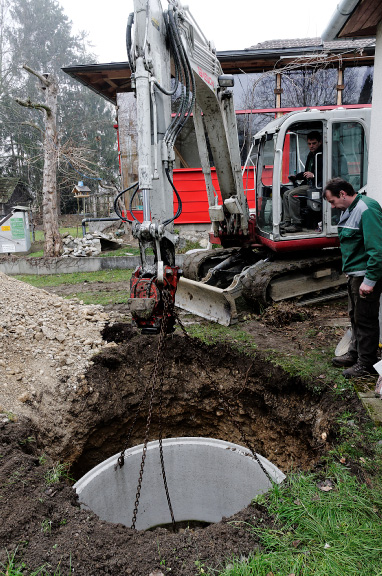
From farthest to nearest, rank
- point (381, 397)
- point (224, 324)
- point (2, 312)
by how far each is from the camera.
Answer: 1. point (224, 324)
2. point (2, 312)
3. point (381, 397)

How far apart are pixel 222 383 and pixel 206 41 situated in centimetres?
376

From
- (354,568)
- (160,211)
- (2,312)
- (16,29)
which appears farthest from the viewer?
(16,29)

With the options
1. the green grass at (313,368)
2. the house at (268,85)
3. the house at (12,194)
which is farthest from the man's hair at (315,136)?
the house at (12,194)

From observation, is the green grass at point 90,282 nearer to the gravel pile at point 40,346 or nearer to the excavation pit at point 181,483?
the gravel pile at point 40,346

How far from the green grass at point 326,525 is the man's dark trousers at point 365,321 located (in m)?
0.90

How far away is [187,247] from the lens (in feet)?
36.2

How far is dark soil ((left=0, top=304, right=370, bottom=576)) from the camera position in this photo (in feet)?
7.20

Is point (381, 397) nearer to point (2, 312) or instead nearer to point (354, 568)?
point (354, 568)

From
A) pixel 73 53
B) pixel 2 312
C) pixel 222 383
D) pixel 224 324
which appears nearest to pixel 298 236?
pixel 224 324

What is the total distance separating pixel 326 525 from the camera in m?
2.22

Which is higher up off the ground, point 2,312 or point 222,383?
point 2,312

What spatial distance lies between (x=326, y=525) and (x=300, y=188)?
171 inches

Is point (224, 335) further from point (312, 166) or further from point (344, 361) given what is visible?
point (312, 166)

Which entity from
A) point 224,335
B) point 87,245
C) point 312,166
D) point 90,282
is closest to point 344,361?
point 224,335
